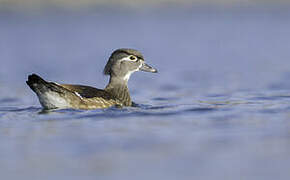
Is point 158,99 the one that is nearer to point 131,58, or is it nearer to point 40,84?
point 131,58

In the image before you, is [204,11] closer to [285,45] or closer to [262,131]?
[285,45]

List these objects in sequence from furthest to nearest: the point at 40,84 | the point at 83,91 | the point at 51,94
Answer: the point at 83,91 < the point at 51,94 < the point at 40,84

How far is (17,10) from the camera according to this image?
2761 centimetres

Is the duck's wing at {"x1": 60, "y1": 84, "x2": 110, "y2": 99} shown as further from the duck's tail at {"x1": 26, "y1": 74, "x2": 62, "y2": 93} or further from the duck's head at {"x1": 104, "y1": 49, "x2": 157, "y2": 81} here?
the duck's head at {"x1": 104, "y1": 49, "x2": 157, "y2": 81}

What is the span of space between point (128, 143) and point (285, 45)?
14064 mm

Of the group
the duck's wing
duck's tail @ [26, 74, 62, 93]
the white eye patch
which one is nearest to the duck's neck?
the white eye patch

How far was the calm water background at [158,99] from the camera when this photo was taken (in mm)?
7531

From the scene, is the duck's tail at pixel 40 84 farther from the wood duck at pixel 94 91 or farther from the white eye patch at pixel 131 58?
the white eye patch at pixel 131 58

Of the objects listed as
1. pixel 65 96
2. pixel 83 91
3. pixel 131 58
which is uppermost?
pixel 131 58

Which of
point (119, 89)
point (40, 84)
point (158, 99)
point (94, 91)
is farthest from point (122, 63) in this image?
point (40, 84)

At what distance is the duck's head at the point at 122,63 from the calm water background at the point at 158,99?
32.0 inches

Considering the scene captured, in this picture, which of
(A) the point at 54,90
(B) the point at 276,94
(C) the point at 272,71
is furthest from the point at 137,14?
(A) the point at 54,90

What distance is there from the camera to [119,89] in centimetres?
1258

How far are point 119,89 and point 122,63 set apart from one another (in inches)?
19.5
